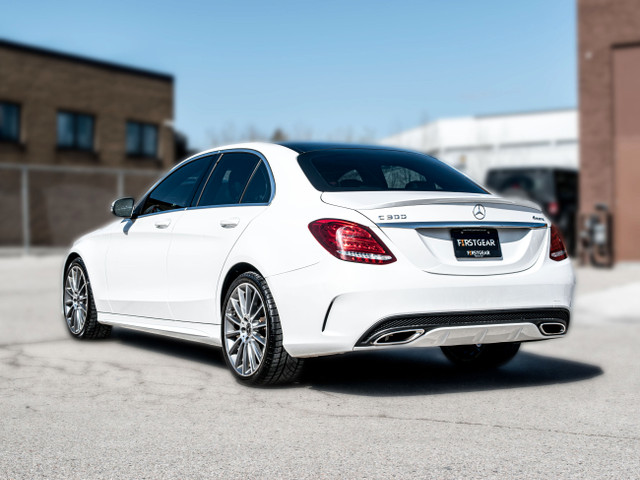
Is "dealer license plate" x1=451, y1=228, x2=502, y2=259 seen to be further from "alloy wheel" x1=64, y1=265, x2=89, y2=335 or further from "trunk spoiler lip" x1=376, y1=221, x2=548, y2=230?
"alloy wheel" x1=64, y1=265, x2=89, y2=335

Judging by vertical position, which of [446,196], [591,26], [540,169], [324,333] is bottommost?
[324,333]

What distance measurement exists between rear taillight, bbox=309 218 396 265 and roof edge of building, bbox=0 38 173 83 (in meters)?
28.7

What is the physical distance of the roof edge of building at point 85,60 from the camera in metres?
31.4

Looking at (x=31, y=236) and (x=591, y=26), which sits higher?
(x=591, y=26)

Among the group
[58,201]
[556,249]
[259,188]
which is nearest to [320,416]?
[259,188]

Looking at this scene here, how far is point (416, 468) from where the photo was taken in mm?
4031

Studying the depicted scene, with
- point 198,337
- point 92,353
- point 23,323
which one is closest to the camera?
point 198,337

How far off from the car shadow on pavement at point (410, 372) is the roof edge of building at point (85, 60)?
2591cm

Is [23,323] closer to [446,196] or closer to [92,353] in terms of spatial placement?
[92,353]

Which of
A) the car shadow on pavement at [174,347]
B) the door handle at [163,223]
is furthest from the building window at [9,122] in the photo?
the door handle at [163,223]

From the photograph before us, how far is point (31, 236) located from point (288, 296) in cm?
2318

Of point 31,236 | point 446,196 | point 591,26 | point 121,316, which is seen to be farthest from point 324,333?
point 31,236

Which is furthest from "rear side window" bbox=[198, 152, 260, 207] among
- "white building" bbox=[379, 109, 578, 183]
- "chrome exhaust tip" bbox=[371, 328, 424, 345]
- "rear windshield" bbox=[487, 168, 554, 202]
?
"white building" bbox=[379, 109, 578, 183]

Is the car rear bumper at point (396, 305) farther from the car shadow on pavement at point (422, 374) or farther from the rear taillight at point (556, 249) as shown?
the car shadow on pavement at point (422, 374)
